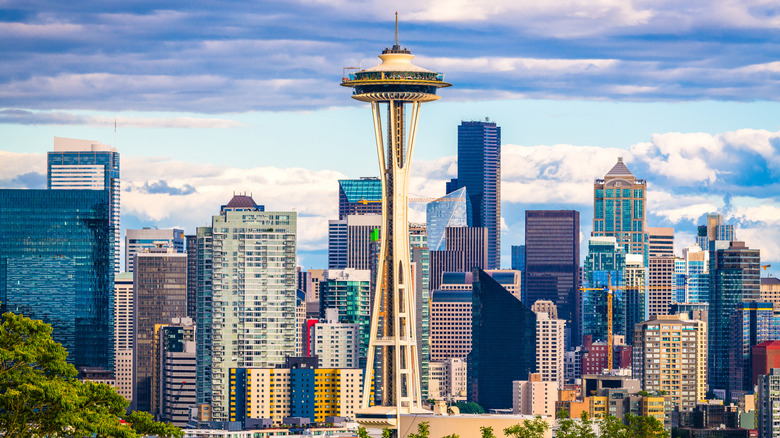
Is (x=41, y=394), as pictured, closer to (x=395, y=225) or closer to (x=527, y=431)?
(x=527, y=431)

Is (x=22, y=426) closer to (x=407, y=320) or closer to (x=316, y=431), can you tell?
(x=407, y=320)

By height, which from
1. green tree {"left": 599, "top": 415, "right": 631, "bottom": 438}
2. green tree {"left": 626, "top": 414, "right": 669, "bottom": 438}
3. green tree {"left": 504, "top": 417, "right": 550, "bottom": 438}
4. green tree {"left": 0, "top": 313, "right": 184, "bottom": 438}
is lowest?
green tree {"left": 626, "top": 414, "right": 669, "bottom": 438}

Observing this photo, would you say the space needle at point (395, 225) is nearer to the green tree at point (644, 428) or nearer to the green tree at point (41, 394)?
the green tree at point (644, 428)

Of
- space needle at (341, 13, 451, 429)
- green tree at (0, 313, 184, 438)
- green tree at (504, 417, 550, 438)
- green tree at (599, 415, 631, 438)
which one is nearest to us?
green tree at (0, 313, 184, 438)

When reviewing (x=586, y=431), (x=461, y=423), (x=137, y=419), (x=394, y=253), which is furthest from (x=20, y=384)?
Answer: (x=394, y=253)

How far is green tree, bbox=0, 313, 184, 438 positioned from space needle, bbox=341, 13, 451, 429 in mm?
107295

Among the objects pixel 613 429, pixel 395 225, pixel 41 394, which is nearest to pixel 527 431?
pixel 613 429

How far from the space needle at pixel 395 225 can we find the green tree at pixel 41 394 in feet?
352

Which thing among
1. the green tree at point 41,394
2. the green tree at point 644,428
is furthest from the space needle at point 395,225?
the green tree at point 41,394

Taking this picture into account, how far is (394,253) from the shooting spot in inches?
6299

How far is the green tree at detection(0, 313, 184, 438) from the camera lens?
47.3 meters

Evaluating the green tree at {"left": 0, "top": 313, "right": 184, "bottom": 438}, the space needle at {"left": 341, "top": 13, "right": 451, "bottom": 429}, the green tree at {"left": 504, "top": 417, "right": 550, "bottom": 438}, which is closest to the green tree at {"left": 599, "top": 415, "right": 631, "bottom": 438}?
the green tree at {"left": 504, "top": 417, "right": 550, "bottom": 438}

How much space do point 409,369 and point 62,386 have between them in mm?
117128

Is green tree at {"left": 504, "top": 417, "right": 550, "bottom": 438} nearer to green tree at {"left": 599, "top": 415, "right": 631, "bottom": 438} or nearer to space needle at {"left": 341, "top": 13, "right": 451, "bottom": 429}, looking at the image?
green tree at {"left": 599, "top": 415, "right": 631, "bottom": 438}
